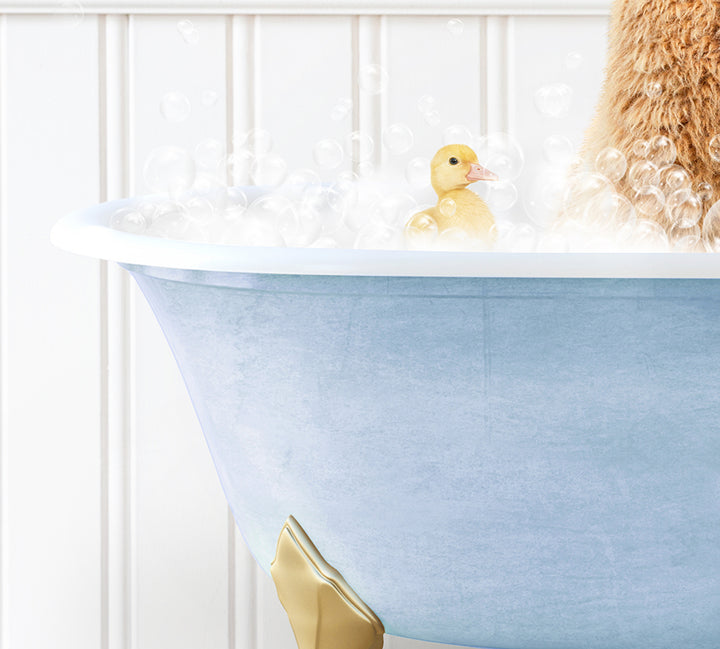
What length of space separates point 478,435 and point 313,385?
0.15 m

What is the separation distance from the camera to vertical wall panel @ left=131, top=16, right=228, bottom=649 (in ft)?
4.31

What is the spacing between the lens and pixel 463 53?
1304 millimetres

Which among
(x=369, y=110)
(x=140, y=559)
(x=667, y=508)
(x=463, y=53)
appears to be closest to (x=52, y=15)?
(x=369, y=110)

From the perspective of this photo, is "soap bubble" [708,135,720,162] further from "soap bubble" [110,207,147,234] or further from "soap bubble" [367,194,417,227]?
"soap bubble" [110,207,147,234]

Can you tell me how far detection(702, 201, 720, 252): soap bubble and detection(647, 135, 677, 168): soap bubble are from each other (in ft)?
0.21

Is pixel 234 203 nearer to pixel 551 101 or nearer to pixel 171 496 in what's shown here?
pixel 551 101

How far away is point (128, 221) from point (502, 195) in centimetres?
44

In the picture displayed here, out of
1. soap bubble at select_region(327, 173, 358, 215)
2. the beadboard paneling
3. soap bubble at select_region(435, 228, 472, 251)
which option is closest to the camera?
soap bubble at select_region(435, 228, 472, 251)

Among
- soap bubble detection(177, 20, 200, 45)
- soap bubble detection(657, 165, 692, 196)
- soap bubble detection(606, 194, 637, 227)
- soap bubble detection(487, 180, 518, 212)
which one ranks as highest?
soap bubble detection(177, 20, 200, 45)

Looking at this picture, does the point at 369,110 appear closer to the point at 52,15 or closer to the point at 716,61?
the point at 52,15

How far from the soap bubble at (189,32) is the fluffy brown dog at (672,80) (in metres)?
0.66

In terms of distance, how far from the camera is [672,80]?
730 millimetres

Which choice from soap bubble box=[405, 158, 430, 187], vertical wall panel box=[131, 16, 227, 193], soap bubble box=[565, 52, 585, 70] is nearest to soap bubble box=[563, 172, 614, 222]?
soap bubble box=[405, 158, 430, 187]

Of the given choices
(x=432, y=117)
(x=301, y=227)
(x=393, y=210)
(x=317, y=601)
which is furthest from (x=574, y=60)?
(x=317, y=601)
